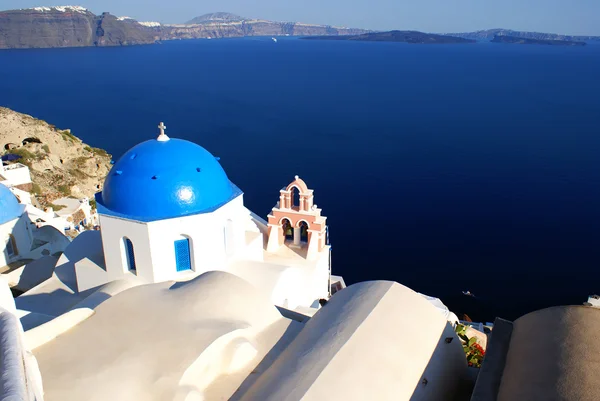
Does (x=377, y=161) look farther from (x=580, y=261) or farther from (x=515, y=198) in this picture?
(x=580, y=261)

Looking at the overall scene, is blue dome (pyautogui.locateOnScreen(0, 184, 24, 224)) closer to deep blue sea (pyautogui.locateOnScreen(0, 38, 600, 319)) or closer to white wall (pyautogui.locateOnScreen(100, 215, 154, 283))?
white wall (pyautogui.locateOnScreen(100, 215, 154, 283))

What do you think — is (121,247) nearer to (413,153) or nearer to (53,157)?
(53,157)

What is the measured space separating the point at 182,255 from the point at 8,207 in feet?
29.8

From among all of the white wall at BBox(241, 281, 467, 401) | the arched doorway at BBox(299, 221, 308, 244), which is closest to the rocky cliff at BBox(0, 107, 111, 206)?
the arched doorway at BBox(299, 221, 308, 244)

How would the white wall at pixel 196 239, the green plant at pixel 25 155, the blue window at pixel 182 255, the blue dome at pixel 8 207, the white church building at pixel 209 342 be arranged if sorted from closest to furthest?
the white church building at pixel 209 342 < the white wall at pixel 196 239 < the blue window at pixel 182 255 < the blue dome at pixel 8 207 < the green plant at pixel 25 155

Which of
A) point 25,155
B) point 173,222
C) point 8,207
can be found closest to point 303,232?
point 173,222

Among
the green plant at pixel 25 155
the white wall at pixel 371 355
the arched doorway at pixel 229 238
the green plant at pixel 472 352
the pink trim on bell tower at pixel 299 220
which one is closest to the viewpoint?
the white wall at pixel 371 355

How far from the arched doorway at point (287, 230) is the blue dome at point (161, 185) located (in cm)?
403

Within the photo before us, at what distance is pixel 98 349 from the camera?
7652 millimetres

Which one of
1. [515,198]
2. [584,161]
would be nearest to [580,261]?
[515,198]

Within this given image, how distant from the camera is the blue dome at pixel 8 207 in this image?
17781mm

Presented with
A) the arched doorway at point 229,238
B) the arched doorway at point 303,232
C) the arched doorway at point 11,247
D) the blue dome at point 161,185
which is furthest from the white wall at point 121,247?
the arched doorway at point 11,247

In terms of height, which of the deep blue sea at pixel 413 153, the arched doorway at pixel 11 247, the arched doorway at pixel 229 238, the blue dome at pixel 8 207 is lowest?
the deep blue sea at pixel 413 153

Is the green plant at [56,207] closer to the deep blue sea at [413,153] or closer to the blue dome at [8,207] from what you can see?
the blue dome at [8,207]
